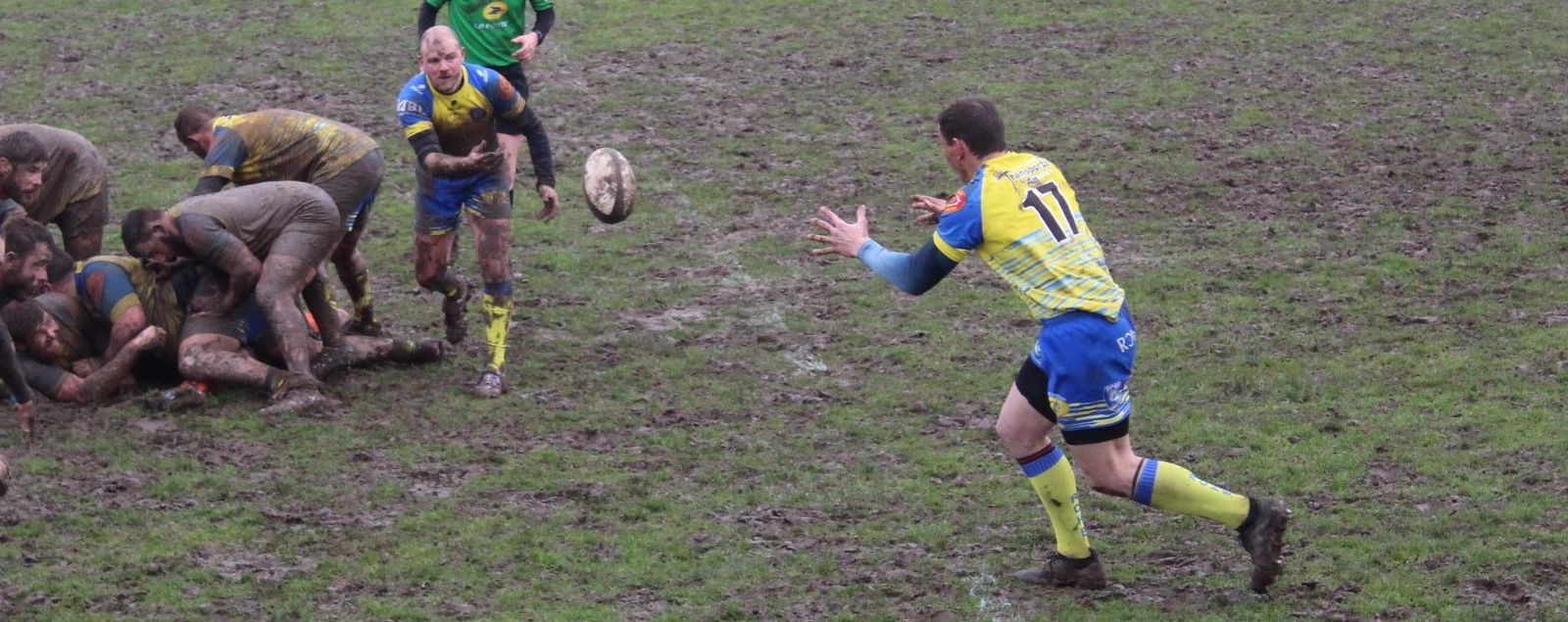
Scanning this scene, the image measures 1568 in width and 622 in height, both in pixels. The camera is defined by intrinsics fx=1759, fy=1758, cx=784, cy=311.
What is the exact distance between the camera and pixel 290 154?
30.3ft

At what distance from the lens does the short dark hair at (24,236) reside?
836 centimetres

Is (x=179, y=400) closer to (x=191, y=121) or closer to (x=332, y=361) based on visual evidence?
(x=332, y=361)

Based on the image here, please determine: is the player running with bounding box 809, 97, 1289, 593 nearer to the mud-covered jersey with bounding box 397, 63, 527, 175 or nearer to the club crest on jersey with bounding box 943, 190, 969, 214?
the club crest on jersey with bounding box 943, 190, 969, 214

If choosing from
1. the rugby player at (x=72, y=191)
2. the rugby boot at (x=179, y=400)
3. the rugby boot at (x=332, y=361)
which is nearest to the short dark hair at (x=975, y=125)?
the rugby boot at (x=332, y=361)

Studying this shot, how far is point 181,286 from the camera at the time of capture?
28.9 feet

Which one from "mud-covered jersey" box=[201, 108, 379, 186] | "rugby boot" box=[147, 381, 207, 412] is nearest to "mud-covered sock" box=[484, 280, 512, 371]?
"mud-covered jersey" box=[201, 108, 379, 186]

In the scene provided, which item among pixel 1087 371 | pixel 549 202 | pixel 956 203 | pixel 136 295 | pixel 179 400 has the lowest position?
pixel 179 400

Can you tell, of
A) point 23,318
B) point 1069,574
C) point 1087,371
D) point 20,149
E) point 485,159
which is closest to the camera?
point 1087,371

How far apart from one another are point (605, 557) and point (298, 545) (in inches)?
48.9

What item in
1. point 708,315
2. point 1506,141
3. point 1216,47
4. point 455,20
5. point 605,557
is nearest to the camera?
point 605,557

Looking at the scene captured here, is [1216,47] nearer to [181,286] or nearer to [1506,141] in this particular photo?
[1506,141]

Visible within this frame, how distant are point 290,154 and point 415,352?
48.1 inches

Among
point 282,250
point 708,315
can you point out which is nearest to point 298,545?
point 282,250

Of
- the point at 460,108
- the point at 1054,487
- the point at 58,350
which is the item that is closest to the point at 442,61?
the point at 460,108
